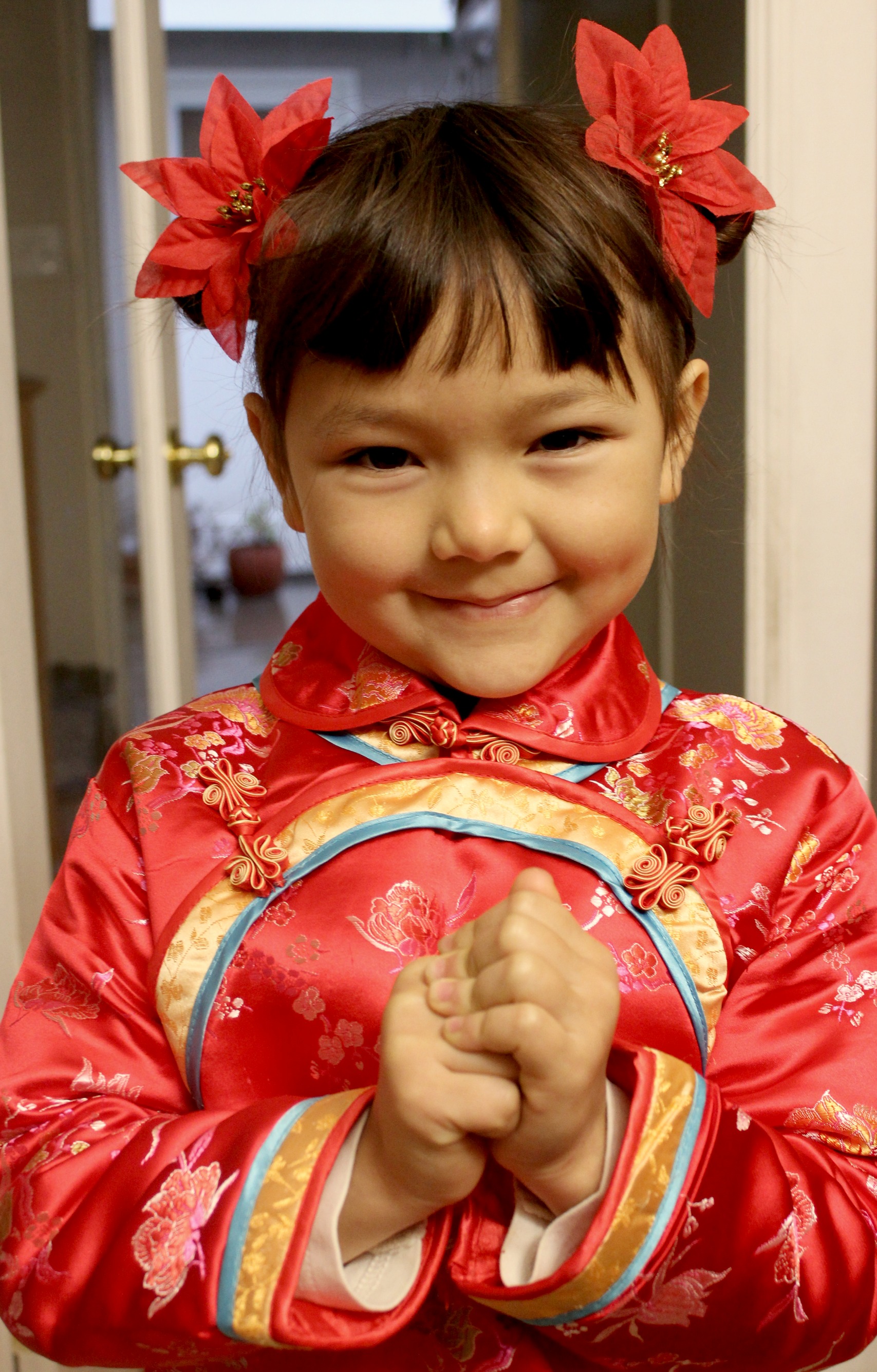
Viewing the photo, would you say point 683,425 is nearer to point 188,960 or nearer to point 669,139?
point 669,139

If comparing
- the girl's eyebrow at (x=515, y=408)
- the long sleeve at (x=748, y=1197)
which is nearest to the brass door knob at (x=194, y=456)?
the girl's eyebrow at (x=515, y=408)

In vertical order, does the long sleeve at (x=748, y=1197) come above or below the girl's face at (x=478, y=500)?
below

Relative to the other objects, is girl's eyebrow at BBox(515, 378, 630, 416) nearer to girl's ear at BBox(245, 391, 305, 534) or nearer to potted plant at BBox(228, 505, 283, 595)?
girl's ear at BBox(245, 391, 305, 534)

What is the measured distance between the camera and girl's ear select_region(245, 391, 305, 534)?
2.43ft

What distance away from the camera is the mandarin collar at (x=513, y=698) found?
715mm

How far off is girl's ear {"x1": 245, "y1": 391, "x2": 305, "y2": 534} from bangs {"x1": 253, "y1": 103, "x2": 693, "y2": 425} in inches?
1.5

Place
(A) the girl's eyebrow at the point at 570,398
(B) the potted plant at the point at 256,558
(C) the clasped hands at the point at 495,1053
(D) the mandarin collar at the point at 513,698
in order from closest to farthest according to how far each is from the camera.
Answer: (C) the clasped hands at the point at 495,1053, (A) the girl's eyebrow at the point at 570,398, (D) the mandarin collar at the point at 513,698, (B) the potted plant at the point at 256,558

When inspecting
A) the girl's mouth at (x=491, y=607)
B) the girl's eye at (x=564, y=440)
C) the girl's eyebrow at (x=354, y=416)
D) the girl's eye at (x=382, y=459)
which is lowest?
the girl's mouth at (x=491, y=607)

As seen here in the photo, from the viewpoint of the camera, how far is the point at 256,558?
5.58 metres

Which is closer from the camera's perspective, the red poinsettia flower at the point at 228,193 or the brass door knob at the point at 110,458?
the red poinsettia flower at the point at 228,193

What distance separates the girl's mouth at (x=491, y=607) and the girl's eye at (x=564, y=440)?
0.08 m

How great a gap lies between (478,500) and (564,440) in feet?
0.24

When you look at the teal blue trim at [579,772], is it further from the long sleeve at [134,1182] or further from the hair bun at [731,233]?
Result: the hair bun at [731,233]

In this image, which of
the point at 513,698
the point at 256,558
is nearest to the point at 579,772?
the point at 513,698
